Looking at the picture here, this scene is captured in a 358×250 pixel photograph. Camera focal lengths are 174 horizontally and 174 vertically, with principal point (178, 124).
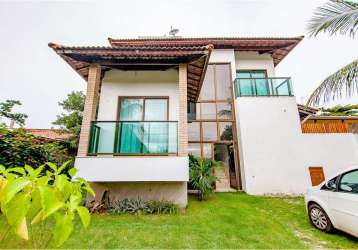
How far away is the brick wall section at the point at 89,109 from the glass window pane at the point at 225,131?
7.30m

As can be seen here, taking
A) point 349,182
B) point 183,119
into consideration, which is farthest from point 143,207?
point 349,182

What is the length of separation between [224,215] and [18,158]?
686 centimetres

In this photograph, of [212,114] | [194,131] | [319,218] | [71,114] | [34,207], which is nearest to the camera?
[34,207]

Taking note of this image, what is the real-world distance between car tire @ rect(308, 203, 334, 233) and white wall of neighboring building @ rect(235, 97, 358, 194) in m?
4.41

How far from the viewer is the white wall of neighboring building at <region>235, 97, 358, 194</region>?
908cm

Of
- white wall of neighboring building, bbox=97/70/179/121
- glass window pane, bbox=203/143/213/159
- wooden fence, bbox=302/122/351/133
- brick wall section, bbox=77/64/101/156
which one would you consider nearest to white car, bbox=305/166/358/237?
white wall of neighboring building, bbox=97/70/179/121

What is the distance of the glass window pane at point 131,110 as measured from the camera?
297 inches

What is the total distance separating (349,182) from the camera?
4008 millimetres

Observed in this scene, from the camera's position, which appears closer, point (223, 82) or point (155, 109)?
point (155, 109)

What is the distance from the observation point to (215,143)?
34.6 ft

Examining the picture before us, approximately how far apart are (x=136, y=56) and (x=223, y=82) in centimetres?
699

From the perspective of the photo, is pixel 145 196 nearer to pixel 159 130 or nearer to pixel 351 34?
pixel 159 130

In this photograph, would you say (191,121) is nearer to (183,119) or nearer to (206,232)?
(183,119)

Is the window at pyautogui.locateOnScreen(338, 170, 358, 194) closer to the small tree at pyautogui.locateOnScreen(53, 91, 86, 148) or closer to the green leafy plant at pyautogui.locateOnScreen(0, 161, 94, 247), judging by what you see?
the green leafy plant at pyautogui.locateOnScreen(0, 161, 94, 247)
